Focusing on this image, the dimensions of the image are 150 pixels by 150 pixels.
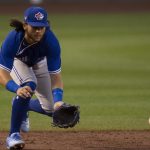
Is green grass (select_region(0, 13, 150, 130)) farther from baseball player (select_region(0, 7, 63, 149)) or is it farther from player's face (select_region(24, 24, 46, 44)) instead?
player's face (select_region(24, 24, 46, 44))

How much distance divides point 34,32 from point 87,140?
158cm

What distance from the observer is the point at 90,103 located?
32.4 feet

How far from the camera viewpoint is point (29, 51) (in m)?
6.48

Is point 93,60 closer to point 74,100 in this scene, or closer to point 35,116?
point 74,100

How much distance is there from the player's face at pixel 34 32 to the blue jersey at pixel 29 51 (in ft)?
0.25

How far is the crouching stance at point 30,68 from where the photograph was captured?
20.3ft

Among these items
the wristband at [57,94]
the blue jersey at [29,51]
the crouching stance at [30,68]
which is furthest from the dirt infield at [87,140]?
the blue jersey at [29,51]

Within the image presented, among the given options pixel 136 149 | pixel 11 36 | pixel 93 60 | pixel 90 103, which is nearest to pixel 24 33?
pixel 11 36

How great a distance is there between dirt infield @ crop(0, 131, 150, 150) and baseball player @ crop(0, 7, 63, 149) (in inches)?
15.5

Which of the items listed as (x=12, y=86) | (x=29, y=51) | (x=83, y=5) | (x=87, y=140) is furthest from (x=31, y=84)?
(x=83, y=5)

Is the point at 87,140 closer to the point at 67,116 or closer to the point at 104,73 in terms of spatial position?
the point at 67,116

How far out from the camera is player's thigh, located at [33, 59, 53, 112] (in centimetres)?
681

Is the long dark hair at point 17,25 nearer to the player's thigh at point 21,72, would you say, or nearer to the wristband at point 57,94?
the player's thigh at point 21,72

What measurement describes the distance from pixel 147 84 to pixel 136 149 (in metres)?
5.43
